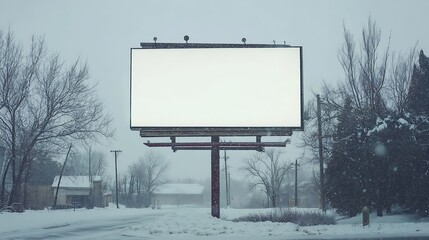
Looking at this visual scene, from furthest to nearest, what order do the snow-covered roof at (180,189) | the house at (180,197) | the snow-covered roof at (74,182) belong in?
the snow-covered roof at (180,189) < the house at (180,197) < the snow-covered roof at (74,182)

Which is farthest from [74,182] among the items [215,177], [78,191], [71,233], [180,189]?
[71,233]

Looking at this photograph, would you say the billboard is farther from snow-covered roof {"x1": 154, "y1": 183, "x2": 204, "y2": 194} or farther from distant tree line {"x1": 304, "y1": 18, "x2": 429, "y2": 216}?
snow-covered roof {"x1": 154, "y1": 183, "x2": 204, "y2": 194}

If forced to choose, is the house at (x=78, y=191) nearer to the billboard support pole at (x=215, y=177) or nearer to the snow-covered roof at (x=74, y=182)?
the snow-covered roof at (x=74, y=182)

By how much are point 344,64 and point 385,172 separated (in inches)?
469

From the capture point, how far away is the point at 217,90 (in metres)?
19.0

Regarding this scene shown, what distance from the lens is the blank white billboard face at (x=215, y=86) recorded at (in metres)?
18.8

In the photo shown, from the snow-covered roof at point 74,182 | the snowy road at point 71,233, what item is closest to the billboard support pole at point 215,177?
the snowy road at point 71,233

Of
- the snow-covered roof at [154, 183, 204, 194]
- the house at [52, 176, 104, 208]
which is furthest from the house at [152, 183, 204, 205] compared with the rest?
the house at [52, 176, 104, 208]

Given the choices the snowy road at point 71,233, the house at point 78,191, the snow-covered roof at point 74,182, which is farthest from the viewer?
the snow-covered roof at point 74,182

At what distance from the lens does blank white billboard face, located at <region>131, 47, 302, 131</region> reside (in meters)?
18.8

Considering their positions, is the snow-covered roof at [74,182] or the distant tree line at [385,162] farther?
the snow-covered roof at [74,182]

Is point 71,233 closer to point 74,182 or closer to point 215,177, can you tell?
point 215,177

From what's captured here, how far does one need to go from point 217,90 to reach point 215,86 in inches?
7.7

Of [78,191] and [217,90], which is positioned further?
[78,191]
